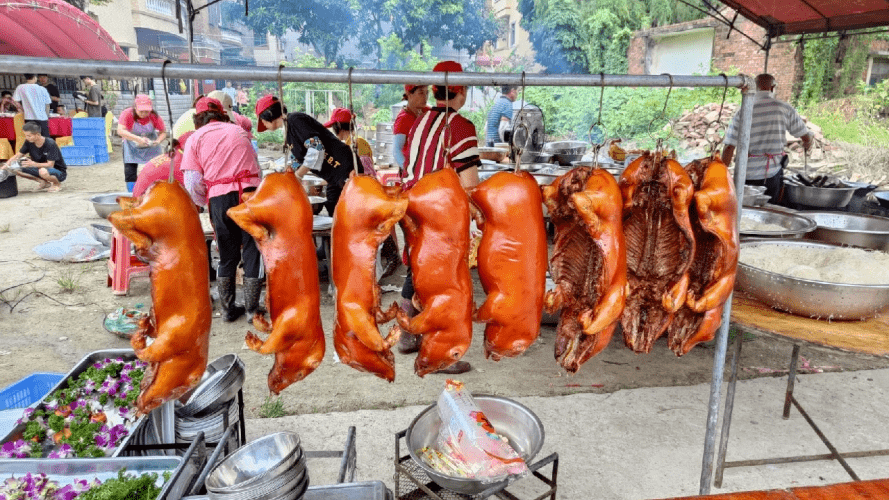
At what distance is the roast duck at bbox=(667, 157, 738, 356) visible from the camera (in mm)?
1884

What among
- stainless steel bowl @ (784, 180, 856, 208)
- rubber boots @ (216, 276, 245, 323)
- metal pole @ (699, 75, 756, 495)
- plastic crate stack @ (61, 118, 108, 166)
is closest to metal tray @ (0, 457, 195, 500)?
metal pole @ (699, 75, 756, 495)

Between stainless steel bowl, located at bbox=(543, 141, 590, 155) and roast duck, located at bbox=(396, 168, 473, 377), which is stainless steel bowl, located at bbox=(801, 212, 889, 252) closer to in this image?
roast duck, located at bbox=(396, 168, 473, 377)

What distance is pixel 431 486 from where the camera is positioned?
9.03ft

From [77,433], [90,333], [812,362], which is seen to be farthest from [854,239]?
[90,333]

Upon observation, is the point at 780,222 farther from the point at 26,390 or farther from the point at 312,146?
the point at 26,390

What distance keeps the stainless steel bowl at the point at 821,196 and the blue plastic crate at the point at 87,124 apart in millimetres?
15010

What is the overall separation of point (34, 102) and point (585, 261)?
14.4 metres

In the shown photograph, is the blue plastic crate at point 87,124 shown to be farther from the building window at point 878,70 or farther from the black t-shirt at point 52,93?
the building window at point 878,70

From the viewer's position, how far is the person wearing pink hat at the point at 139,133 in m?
8.05

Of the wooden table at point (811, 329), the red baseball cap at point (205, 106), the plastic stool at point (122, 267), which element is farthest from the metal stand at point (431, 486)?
the plastic stool at point (122, 267)

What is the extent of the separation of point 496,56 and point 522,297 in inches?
1084

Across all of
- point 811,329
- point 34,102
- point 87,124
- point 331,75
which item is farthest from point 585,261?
point 87,124

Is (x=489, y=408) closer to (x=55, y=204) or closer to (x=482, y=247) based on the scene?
(x=482, y=247)

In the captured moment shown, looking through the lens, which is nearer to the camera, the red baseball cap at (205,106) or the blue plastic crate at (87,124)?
the red baseball cap at (205,106)
